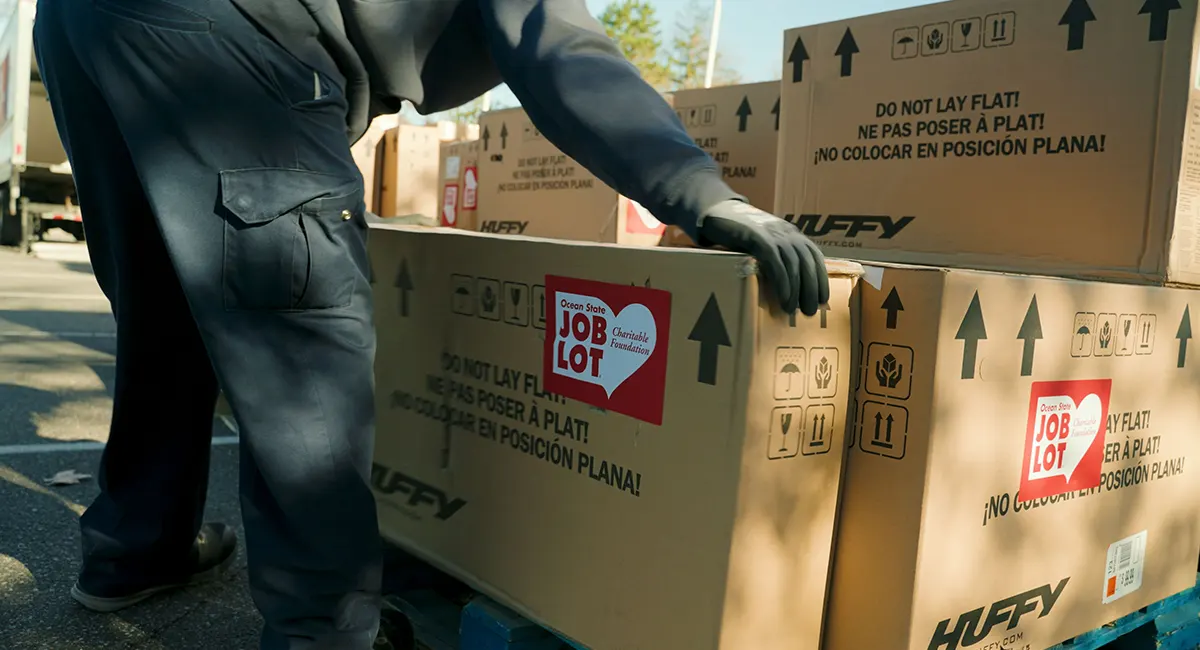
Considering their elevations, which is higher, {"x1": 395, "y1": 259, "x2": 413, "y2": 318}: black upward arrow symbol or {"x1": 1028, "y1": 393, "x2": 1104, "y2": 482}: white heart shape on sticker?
{"x1": 395, "y1": 259, "x2": 413, "y2": 318}: black upward arrow symbol

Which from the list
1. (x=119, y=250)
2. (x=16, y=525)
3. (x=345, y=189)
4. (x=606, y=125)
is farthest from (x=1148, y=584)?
(x=16, y=525)

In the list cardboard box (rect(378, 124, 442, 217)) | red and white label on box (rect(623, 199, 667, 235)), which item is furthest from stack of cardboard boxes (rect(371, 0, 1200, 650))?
cardboard box (rect(378, 124, 442, 217))

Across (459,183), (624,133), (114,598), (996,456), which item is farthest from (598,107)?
(459,183)

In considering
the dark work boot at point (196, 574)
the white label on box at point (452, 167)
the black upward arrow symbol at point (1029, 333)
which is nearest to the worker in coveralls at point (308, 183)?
the black upward arrow symbol at point (1029, 333)

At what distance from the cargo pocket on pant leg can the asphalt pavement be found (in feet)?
2.55

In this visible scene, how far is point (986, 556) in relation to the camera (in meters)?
1.25

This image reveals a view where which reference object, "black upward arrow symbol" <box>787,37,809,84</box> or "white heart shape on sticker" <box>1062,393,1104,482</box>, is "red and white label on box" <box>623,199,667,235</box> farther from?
"white heart shape on sticker" <box>1062,393,1104,482</box>

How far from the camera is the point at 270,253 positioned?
1.21 metres

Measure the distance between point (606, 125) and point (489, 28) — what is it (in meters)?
0.26

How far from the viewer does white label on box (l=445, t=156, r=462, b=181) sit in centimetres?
378

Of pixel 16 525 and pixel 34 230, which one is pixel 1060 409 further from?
pixel 34 230

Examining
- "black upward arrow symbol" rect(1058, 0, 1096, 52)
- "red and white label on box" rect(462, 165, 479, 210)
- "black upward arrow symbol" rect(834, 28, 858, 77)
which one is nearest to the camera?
"black upward arrow symbol" rect(1058, 0, 1096, 52)

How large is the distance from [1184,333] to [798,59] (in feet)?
3.11

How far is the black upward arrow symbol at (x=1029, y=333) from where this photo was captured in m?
1.24
